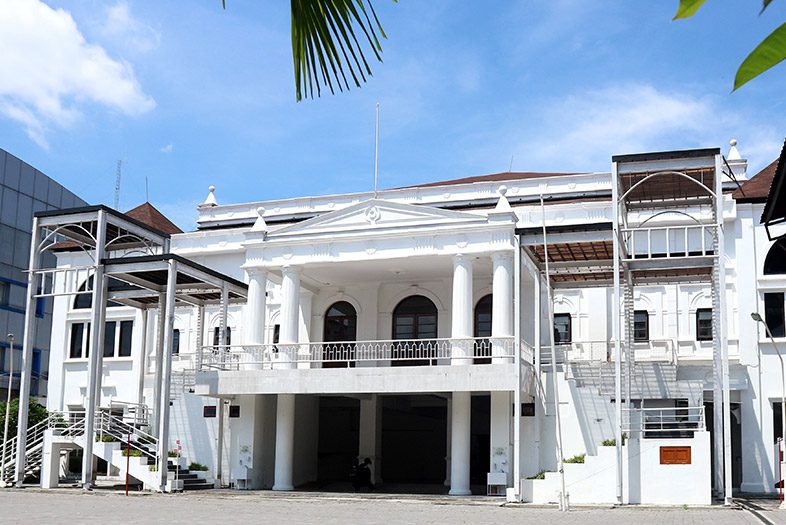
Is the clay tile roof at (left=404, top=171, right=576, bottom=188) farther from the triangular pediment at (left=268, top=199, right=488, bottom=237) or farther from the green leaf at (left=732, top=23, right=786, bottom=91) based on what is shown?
the green leaf at (left=732, top=23, right=786, bottom=91)

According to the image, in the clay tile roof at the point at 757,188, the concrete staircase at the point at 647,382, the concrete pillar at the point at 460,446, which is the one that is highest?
the clay tile roof at the point at 757,188

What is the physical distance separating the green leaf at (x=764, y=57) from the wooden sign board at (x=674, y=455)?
22.3 metres

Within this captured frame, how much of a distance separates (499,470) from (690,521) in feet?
26.6

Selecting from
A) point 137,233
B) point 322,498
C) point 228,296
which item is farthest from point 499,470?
point 137,233

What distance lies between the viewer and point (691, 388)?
990 inches

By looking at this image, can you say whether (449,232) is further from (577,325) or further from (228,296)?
(228,296)

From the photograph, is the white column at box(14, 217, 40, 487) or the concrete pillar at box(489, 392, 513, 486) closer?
the concrete pillar at box(489, 392, 513, 486)

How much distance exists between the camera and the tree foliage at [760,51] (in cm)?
140

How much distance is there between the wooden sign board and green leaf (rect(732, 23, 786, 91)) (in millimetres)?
22253

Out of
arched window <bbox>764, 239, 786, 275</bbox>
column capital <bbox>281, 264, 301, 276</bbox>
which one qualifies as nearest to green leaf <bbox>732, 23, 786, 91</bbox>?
column capital <bbox>281, 264, 301, 276</bbox>

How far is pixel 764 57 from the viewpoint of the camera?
1.43 m

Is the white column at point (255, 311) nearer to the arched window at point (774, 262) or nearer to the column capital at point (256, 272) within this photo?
the column capital at point (256, 272)

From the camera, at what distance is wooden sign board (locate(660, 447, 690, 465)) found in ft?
73.2

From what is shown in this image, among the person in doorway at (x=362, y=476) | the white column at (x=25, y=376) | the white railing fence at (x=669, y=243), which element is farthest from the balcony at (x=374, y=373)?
the white railing fence at (x=669, y=243)
